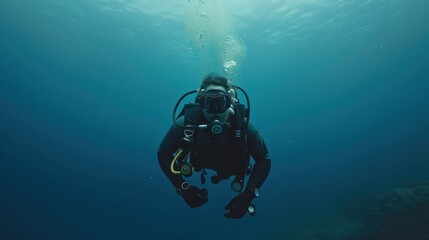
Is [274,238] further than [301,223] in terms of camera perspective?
No

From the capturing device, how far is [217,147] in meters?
4.58

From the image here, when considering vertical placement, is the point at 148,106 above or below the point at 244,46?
above

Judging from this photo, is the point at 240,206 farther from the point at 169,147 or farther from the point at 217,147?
the point at 169,147

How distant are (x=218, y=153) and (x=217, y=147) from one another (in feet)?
0.51

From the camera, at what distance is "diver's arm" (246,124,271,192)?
4699 mm

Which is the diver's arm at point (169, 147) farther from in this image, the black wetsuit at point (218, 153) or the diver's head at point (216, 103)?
the diver's head at point (216, 103)

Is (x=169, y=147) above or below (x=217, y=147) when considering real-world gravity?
above

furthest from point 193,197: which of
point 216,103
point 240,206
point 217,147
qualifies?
point 216,103

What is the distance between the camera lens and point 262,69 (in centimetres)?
4478

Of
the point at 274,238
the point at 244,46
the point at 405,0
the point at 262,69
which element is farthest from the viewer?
the point at 262,69

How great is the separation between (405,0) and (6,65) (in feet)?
210

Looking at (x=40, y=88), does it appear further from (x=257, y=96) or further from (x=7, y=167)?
(x=257, y=96)

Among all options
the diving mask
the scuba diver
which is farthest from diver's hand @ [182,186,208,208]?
the diving mask

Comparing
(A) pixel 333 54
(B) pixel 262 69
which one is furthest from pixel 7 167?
(A) pixel 333 54
